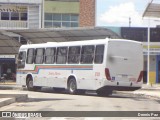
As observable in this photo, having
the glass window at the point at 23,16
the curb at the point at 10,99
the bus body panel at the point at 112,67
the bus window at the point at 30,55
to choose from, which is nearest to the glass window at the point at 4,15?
the glass window at the point at 23,16

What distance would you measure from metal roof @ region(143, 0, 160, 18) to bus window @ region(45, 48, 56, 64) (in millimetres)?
8222

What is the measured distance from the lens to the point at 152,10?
38.3 m

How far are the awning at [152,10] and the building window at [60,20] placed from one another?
14698 mm

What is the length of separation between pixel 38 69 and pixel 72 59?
4.20 meters

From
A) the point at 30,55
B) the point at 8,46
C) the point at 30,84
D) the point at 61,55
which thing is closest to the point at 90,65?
the point at 61,55

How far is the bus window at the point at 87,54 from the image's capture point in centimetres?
2878

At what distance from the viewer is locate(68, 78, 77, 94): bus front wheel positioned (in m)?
30.2

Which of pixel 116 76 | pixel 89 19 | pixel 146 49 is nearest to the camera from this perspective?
pixel 116 76

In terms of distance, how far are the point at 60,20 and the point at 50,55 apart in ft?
73.4

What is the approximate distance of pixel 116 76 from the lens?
27781 millimetres

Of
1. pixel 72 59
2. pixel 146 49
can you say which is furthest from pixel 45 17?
pixel 72 59

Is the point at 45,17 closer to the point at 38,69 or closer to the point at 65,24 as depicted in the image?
the point at 65,24

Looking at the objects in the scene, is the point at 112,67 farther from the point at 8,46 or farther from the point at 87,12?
the point at 87,12

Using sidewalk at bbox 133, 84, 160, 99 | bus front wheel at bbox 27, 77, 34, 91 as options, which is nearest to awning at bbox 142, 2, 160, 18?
sidewalk at bbox 133, 84, 160, 99
